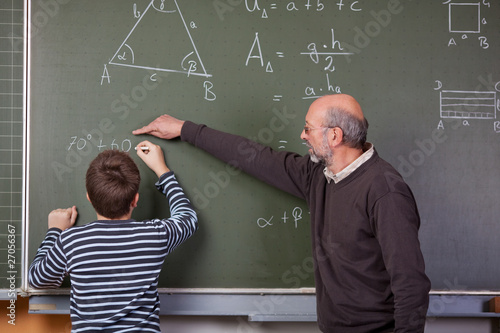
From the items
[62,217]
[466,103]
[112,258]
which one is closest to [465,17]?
[466,103]

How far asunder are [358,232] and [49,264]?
1129mm

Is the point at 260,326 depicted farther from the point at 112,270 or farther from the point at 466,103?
the point at 466,103

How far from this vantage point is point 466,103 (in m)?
2.29

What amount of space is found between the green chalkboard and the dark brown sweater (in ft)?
3.98

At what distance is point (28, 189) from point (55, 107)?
38cm

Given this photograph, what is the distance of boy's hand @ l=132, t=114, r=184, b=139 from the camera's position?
2.20m

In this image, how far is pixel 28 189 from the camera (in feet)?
7.30

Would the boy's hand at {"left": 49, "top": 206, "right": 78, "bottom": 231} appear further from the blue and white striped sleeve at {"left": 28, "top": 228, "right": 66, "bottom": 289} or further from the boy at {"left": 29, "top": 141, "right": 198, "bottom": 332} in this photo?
the boy at {"left": 29, "top": 141, "right": 198, "bottom": 332}

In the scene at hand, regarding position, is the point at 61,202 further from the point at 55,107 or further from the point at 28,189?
the point at 55,107

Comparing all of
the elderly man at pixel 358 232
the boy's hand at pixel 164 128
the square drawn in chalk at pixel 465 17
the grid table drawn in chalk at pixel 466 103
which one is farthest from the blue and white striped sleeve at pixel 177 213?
the square drawn in chalk at pixel 465 17

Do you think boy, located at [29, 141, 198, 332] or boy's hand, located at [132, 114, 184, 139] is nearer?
boy, located at [29, 141, 198, 332]

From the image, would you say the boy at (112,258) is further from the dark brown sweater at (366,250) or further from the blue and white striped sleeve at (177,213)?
the dark brown sweater at (366,250)

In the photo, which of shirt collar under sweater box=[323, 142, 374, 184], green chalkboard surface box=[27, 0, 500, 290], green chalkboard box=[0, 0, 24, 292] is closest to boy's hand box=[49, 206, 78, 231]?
green chalkboard surface box=[27, 0, 500, 290]

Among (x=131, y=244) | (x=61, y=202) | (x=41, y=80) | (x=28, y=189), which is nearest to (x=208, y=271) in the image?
(x=131, y=244)
